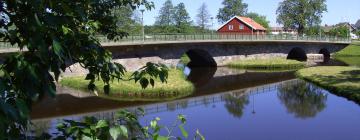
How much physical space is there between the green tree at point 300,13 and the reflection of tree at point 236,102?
7038cm

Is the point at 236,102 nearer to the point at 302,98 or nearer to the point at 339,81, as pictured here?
the point at 302,98

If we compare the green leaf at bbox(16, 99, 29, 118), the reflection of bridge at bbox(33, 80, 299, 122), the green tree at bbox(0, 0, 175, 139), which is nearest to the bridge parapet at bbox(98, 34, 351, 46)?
the reflection of bridge at bbox(33, 80, 299, 122)

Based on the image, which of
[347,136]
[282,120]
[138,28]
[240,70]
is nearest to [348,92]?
A: [282,120]

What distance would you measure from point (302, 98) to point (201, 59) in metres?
31.5

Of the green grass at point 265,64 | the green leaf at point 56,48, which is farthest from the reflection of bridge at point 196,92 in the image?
the green leaf at point 56,48

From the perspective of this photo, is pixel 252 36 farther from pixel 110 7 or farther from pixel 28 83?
pixel 28 83

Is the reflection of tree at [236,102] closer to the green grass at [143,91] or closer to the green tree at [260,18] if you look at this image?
the green grass at [143,91]

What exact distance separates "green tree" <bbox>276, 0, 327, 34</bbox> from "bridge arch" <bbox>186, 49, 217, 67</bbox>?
45.2 meters

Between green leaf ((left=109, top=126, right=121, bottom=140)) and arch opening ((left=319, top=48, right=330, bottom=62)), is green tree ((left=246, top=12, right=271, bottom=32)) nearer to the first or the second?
arch opening ((left=319, top=48, right=330, bottom=62))

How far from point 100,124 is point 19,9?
1.15 m

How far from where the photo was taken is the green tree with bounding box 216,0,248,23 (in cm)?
11875

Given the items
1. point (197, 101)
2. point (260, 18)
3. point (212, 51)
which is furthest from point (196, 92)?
point (260, 18)

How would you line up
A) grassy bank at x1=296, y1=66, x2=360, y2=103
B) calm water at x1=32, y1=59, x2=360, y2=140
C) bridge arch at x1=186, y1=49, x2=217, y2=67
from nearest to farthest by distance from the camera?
1. calm water at x1=32, y1=59, x2=360, y2=140
2. grassy bank at x1=296, y1=66, x2=360, y2=103
3. bridge arch at x1=186, y1=49, x2=217, y2=67

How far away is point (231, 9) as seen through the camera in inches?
4680
